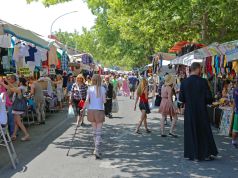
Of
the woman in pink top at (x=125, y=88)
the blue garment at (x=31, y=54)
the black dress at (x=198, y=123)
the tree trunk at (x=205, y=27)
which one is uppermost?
the tree trunk at (x=205, y=27)

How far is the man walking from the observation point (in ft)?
28.9

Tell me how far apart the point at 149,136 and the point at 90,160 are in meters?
3.78

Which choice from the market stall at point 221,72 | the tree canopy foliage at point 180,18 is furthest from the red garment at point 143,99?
the tree canopy foliage at point 180,18

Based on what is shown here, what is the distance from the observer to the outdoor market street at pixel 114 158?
7680 millimetres

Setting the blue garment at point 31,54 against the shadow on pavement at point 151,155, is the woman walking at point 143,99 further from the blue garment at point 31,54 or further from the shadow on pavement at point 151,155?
the blue garment at point 31,54

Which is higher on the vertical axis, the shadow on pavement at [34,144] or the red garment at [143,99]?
the red garment at [143,99]

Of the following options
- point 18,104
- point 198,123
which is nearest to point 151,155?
point 198,123

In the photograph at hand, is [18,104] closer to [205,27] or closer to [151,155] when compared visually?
[151,155]

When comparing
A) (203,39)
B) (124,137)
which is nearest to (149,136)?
(124,137)

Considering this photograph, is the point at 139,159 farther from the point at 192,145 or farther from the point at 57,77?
the point at 57,77

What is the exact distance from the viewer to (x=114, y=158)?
356 inches

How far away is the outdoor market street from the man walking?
0.27 m

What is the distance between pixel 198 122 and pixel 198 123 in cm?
2

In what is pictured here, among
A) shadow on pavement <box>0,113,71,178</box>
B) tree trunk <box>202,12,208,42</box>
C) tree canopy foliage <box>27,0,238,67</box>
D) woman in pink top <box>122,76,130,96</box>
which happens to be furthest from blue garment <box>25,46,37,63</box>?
woman in pink top <box>122,76,130,96</box>
